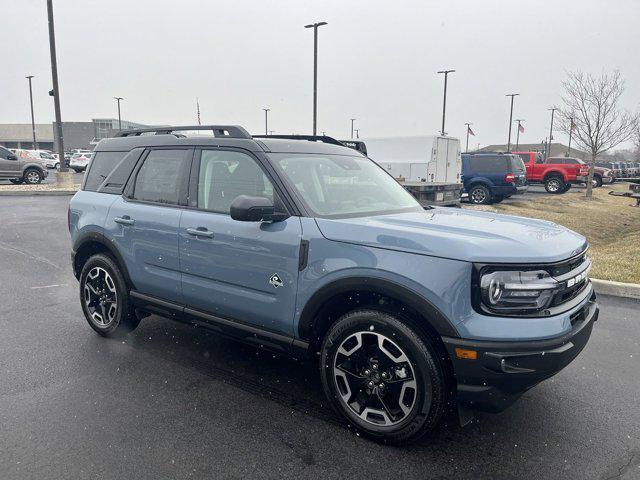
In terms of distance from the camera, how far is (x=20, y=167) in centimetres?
2300

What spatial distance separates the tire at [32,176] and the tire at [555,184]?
25447 millimetres

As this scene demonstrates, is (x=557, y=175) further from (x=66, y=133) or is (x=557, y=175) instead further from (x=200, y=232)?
(x=66, y=133)

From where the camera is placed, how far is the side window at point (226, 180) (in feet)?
12.0

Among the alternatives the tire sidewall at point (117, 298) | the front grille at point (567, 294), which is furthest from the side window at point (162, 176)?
the front grille at point (567, 294)

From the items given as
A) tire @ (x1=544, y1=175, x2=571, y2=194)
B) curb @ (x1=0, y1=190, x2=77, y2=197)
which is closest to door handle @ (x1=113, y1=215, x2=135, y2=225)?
curb @ (x1=0, y1=190, x2=77, y2=197)

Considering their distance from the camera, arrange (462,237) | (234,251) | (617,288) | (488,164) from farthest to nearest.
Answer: (488,164) < (617,288) < (234,251) < (462,237)

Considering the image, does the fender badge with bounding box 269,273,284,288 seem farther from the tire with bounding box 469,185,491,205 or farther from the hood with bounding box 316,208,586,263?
the tire with bounding box 469,185,491,205

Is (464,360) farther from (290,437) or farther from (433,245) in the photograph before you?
(290,437)

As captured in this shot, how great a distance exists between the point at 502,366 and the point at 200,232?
90.3 inches

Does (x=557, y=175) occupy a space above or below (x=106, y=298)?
above

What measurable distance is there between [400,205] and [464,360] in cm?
164

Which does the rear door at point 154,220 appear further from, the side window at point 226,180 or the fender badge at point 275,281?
the fender badge at point 275,281

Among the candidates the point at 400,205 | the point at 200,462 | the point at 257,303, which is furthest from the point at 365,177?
the point at 200,462

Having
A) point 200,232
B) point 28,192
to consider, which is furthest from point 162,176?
point 28,192
